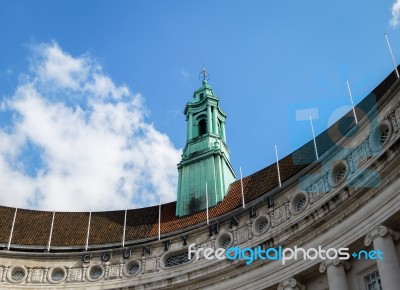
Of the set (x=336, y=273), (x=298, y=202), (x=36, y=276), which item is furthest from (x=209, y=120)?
(x=336, y=273)

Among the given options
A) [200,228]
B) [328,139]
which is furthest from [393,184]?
[200,228]

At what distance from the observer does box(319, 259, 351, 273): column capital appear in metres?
25.3

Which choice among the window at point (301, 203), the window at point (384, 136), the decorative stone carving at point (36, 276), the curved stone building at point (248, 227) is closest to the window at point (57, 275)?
the curved stone building at point (248, 227)

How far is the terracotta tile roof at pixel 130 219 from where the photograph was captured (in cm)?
3478

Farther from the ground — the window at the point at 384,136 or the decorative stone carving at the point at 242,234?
the window at the point at 384,136

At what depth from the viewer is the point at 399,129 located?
24.5 m

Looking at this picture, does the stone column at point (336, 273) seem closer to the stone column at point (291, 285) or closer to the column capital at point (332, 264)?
the column capital at point (332, 264)

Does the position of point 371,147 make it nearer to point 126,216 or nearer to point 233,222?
point 233,222

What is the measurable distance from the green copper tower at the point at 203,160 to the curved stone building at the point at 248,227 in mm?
94

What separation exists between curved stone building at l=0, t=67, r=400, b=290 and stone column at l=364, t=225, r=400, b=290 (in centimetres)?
4

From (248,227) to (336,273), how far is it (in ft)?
23.0

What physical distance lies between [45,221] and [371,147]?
22.8 m

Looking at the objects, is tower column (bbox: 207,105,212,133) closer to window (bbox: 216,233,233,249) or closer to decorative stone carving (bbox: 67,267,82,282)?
window (bbox: 216,233,233,249)

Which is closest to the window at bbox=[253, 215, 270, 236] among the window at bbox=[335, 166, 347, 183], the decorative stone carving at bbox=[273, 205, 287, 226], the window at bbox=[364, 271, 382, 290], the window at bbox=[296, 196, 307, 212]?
the decorative stone carving at bbox=[273, 205, 287, 226]
